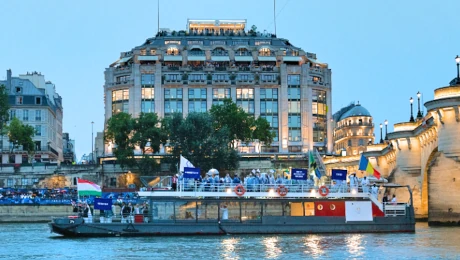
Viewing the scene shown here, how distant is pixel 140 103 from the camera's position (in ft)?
497

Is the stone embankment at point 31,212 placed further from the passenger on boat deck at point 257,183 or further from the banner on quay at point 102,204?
the passenger on boat deck at point 257,183

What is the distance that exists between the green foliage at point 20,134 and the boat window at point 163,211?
75137mm

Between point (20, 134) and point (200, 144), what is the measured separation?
32447 mm

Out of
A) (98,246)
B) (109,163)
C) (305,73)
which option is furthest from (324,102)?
(98,246)

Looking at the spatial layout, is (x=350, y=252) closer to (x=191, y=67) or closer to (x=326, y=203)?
(x=326, y=203)

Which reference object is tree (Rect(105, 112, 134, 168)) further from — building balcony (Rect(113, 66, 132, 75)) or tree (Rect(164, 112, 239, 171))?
building balcony (Rect(113, 66, 132, 75))

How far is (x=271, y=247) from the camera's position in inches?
2120

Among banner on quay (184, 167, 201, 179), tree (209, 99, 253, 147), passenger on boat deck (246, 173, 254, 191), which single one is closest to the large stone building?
passenger on boat deck (246, 173, 254, 191)

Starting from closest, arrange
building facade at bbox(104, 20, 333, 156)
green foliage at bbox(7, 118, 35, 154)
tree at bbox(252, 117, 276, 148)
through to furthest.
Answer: green foliage at bbox(7, 118, 35, 154) < tree at bbox(252, 117, 276, 148) < building facade at bbox(104, 20, 333, 156)

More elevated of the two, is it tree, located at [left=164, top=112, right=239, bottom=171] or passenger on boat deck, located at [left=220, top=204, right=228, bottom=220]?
tree, located at [left=164, top=112, right=239, bottom=171]

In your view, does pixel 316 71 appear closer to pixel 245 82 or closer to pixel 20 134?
pixel 245 82

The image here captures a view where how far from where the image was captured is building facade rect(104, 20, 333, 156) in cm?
15200

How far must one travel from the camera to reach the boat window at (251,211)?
6231cm

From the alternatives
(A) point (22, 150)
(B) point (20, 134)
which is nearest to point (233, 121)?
(B) point (20, 134)
